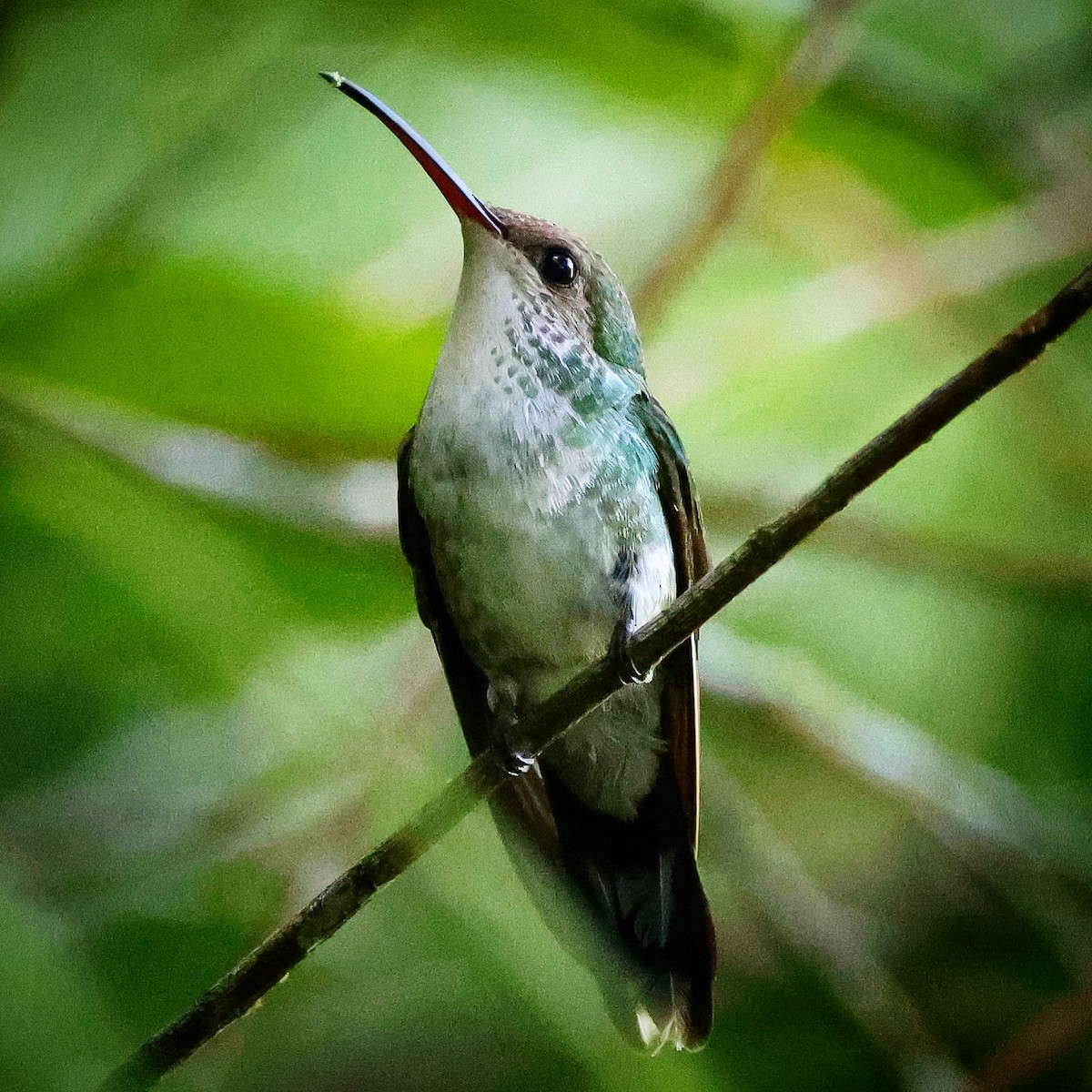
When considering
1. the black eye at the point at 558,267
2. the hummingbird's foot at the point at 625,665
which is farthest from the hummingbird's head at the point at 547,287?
the hummingbird's foot at the point at 625,665

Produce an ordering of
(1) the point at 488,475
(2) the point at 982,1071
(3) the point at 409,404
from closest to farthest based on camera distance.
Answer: (1) the point at 488,475 → (2) the point at 982,1071 → (3) the point at 409,404

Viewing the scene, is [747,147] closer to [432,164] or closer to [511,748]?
[432,164]

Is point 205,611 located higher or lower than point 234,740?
higher

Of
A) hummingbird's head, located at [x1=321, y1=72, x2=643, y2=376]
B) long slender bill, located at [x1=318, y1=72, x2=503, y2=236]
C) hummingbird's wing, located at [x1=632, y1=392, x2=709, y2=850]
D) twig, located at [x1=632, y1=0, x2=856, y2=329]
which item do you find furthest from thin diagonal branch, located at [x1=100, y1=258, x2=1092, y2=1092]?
twig, located at [x1=632, y1=0, x2=856, y2=329]

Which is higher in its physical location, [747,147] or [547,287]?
[747,147]

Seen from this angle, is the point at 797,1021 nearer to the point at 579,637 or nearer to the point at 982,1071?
the point at 982,1071

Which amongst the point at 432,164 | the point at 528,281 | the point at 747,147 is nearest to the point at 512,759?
the point at 528,281

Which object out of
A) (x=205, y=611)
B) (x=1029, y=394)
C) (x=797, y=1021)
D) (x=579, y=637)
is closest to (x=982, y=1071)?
(x=797, y=1021)
